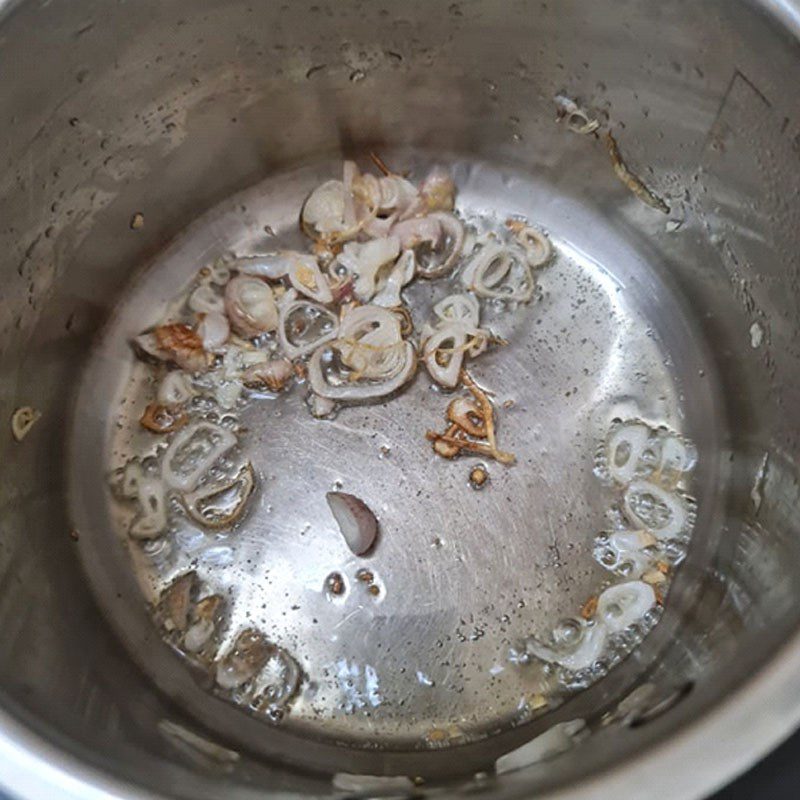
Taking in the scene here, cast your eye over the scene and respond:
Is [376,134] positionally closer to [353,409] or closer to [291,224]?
[291,224]

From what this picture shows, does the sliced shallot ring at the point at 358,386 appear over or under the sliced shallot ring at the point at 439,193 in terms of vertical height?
under

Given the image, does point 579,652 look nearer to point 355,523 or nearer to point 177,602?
point 355,523

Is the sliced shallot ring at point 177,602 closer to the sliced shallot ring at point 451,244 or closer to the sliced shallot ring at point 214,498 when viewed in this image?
the sliced shallot ring at point 214,498

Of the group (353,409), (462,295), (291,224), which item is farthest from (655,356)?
(291,224)

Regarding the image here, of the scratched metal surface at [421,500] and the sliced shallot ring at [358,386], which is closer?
the scratched metal surface at [421,500]

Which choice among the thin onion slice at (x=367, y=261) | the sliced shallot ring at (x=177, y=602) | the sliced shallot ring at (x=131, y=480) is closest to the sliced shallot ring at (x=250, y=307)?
the thin onion slice at (x=367, y=261)

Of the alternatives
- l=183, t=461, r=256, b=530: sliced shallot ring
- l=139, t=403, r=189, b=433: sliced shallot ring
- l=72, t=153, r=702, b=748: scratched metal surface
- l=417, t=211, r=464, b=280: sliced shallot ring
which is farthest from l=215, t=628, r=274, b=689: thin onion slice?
l=417, t=211, r=464, b=280: sliced shallot ring

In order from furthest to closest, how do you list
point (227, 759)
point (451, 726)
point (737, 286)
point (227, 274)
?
point (227, 274), point (737, 286), point (451, 726), point (227, 759)
